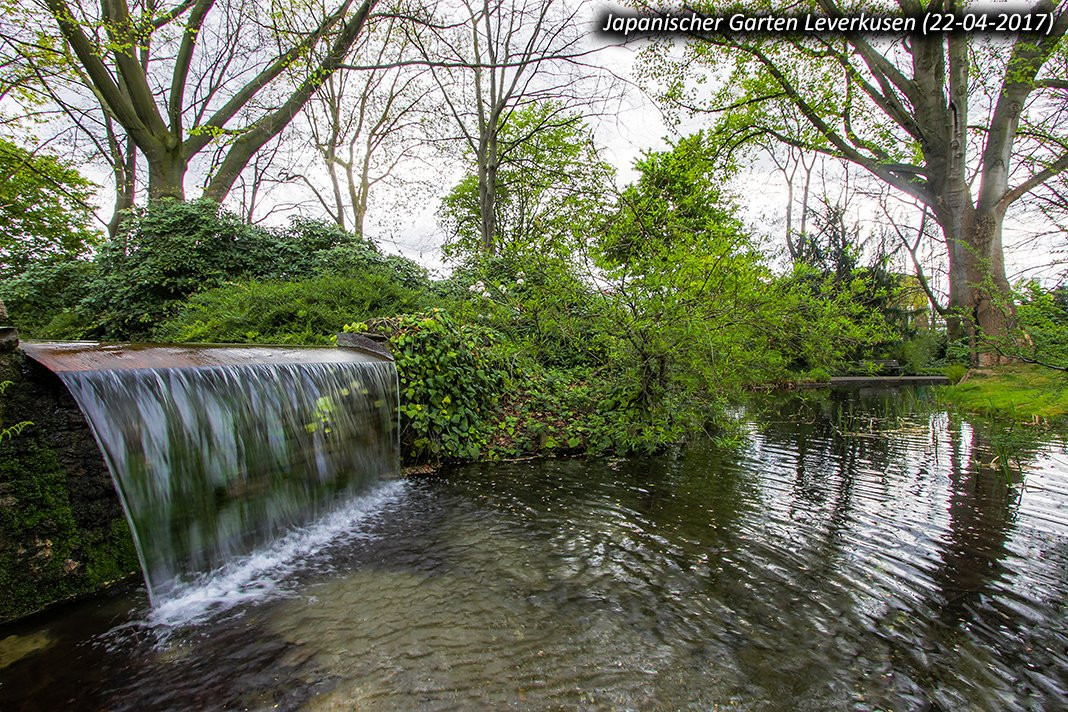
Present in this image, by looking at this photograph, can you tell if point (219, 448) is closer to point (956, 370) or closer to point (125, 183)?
point (956, 370)

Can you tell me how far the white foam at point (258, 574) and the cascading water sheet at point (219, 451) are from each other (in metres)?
0.10

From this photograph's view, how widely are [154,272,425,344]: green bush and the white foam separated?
4.38 metres

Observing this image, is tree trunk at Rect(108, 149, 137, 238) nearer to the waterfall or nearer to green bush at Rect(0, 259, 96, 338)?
green bush at Rect(0, 259, 96, 338)

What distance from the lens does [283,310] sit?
8.30 meters

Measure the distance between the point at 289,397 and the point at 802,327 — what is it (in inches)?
231

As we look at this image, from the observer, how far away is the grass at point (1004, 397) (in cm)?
643

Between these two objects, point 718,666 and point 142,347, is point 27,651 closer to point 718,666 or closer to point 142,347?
point 142,347

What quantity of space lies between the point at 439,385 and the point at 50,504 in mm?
3905

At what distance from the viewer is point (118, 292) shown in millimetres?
9789

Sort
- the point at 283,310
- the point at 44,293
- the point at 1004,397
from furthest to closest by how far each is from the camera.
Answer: the point at 44,293
the point at 1004,397
the point at 283,310

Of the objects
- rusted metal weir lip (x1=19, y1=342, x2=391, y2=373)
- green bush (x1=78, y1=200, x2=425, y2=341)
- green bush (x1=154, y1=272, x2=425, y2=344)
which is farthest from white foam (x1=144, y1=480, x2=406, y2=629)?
green bush (x1=78, y1=200, x2=425, y2=341)

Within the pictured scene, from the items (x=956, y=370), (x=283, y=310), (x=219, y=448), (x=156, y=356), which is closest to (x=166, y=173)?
(x=283, y=310)

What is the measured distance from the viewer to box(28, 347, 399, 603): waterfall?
116 inches

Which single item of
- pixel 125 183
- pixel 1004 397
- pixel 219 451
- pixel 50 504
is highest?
pixel 125 183
